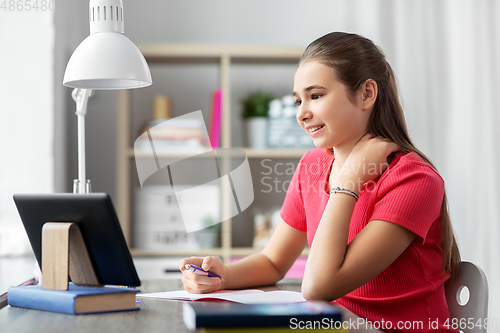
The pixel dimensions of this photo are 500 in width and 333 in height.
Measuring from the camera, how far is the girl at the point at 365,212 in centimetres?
100

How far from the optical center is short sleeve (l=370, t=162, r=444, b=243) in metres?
1.01

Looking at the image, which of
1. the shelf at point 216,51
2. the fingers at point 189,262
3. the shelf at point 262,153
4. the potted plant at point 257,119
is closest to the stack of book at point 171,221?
the shelf at point 262,153

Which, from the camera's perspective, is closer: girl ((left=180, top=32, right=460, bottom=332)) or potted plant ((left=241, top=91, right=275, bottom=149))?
girl ((left=180, top=32, right=460, bottom=332))

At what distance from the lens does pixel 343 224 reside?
1023mm

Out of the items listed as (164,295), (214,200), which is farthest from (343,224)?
(214,200)

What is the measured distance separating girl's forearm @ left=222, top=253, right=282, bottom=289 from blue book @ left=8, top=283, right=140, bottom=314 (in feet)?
1.03

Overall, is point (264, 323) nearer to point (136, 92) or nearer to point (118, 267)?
point (118, 267)

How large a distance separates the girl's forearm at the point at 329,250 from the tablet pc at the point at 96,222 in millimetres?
359

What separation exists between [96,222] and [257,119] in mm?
1654

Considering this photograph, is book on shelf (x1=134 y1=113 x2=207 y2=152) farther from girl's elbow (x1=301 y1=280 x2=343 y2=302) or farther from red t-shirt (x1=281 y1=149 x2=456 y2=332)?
girl's elbow (x1=301 y1=280 x2=343 y2=302)

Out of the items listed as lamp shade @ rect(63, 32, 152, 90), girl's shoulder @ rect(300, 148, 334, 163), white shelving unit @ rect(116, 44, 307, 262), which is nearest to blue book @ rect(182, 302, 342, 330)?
lamp shade @ rect(63, 32, 152, 90)

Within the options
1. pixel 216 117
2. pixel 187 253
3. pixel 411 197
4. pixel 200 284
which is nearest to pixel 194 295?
pixel 200 284

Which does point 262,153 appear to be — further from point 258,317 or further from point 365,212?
point 258,317

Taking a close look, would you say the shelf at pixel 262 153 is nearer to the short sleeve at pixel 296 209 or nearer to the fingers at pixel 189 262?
the short sleeve at pixel 296 209
